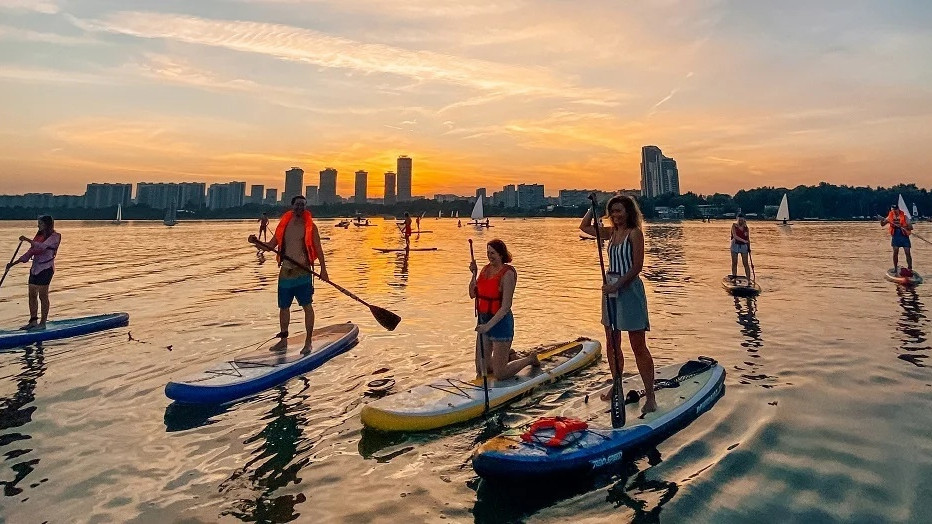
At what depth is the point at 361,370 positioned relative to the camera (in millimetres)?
9523

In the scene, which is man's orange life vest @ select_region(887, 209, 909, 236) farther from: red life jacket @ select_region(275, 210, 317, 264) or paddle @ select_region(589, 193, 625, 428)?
red life jacket @ select_region(275, 210, 317, 264)

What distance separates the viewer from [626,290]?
6.42 meters

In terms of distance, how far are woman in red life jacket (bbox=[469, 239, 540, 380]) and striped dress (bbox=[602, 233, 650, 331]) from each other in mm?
1508

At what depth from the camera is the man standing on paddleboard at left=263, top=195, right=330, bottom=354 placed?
985cm

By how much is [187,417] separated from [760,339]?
11424mm

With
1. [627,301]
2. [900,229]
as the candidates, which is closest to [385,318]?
[627,301]

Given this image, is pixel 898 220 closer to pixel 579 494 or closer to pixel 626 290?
pixel 626 290

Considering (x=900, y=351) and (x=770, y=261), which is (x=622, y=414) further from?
(x=770, y=261)

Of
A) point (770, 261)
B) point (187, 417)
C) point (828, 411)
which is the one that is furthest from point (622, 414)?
point (770, 261)

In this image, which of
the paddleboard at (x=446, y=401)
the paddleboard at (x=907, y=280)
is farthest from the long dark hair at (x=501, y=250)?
the paddleboard at (x=907, y=280)

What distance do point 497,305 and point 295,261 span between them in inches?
172

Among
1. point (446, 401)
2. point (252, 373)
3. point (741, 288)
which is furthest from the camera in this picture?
point (741, 288)

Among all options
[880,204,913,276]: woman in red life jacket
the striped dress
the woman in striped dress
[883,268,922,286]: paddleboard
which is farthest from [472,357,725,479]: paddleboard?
[880,204,913,276]: woman in red life jacket

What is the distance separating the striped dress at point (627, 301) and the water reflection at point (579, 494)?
1.69m
